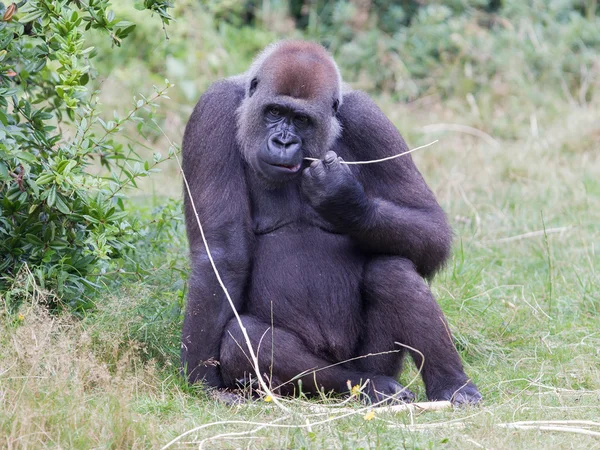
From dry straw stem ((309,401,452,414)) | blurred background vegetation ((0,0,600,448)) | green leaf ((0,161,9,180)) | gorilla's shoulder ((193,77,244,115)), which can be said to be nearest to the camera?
dry straw stem ((309,401,452,414))

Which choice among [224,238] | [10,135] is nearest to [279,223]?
[224,238]

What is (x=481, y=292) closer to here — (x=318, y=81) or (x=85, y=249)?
(x=318, y=81)

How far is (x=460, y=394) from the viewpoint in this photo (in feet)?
13.2

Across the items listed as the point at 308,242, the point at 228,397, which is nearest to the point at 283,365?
the point at 228,397

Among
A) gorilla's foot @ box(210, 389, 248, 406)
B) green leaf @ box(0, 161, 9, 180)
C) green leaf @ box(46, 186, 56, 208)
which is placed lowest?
gorilla's foot @ box(210, 389, 248, 406)

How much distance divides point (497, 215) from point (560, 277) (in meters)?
1.20

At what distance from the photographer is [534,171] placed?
7.56 meters

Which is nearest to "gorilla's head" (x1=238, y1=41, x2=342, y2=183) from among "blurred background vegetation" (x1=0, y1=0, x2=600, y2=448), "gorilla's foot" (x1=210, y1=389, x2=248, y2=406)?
"blurred background vegetation" (x1=0, y1=0, x2=600, y2=448)

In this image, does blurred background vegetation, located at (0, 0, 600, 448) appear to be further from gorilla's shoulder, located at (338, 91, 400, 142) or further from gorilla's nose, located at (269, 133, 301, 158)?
gorilla's shoulder, located at (338, 91, 400, 142)

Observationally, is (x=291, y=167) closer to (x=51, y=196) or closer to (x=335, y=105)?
(x=335, y=105)

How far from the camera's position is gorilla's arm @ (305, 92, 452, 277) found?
4.14 metres

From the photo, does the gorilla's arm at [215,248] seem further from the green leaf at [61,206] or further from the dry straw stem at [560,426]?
the dry straw stem at [560,426]

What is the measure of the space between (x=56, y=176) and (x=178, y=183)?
3.71m

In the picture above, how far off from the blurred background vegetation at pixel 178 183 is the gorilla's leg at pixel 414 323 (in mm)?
262
